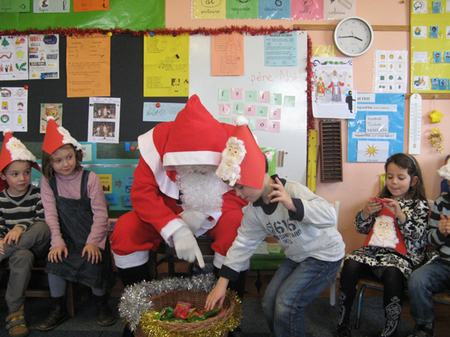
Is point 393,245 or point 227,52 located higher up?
point 227,52

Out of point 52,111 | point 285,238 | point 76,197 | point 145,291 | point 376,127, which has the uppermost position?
point 52,111

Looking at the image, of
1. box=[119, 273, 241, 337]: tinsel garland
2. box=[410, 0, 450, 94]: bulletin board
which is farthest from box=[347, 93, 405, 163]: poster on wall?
box=[119, 273, 241, 337]: tinsel garland

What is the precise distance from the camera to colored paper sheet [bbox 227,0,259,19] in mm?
2441

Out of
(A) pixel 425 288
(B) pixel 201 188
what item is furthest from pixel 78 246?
(A) pixel 425 288

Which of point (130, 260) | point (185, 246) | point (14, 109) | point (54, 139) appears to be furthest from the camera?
point (14, 109)

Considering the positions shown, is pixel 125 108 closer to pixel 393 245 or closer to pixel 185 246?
pixel 185 246

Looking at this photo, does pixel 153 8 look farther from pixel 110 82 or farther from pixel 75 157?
pixel 75 157

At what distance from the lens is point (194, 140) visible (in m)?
1.40

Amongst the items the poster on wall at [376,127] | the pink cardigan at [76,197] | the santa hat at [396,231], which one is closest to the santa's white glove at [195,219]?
the pink cardigan at [76,197]

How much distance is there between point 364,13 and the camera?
246 cm

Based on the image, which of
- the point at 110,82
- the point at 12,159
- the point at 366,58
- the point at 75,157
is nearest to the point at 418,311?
the point at 366,58

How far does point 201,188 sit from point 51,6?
222cm

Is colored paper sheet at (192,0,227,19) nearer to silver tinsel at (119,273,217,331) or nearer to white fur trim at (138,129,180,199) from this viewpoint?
white fur trim at (138,129,180,199)

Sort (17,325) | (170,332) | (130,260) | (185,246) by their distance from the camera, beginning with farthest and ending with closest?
(17,325) → (130,260) → (185,246) → (170,332)
